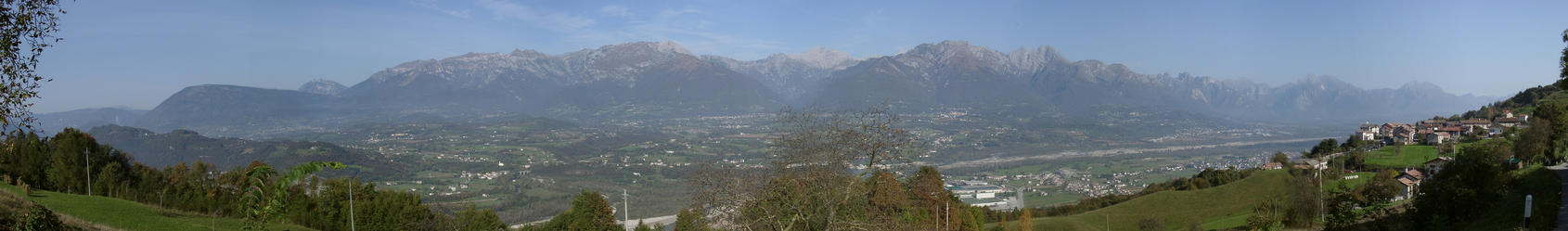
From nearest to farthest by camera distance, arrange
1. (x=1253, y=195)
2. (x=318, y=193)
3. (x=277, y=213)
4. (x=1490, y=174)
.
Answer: (x=277, y=213)
(x=1490, y=174)
(x=318, y=193)
(x=1253, y=195)

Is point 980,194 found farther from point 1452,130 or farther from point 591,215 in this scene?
point 591,215

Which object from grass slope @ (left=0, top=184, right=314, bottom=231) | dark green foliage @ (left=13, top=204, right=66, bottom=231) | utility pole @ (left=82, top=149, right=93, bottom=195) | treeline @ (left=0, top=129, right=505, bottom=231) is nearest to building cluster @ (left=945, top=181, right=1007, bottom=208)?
treeline @ (left=0, top=129, right=505, bottom=231)

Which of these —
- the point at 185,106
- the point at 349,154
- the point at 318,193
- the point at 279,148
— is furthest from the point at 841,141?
the point at 185,106

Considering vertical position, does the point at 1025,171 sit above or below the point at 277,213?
below

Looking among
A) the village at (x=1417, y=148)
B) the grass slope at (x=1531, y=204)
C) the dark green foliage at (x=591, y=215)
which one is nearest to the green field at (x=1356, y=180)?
the village at (x=1417, y=148)

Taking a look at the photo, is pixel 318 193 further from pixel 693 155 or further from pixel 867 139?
pixel 693 155

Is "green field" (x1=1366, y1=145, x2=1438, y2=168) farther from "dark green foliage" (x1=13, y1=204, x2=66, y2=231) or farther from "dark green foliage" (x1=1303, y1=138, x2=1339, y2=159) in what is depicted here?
"dark green foliage" (x1=13, y1=204, x2=66, y2=231)

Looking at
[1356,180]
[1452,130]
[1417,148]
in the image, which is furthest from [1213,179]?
[1452,130]
